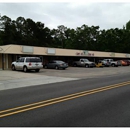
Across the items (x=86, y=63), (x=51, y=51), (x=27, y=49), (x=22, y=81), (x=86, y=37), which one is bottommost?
(x=22, y=81)

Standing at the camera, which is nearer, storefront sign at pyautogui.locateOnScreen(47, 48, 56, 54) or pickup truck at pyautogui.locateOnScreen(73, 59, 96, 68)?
storefront sign at pyautogui.locateOnScreen(47, 48, 56, 54)

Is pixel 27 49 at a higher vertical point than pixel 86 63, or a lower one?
higher

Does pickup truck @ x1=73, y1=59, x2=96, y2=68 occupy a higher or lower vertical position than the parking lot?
higher

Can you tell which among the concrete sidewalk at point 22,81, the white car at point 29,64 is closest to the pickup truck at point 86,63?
the white car at point 29,64

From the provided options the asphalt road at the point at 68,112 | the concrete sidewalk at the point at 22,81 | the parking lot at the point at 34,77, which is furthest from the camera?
the parking lot at the point at 34,77

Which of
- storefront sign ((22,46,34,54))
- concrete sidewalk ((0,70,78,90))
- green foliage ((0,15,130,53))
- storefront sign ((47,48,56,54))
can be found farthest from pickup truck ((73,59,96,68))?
green foliage ((0,15,130,53))

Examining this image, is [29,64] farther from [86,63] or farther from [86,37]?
[86,37]

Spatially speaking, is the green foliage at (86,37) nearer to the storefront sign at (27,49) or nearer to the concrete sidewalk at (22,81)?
the storefront sign at (27,49)

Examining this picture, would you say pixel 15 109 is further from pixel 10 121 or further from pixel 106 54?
pixel 106 54

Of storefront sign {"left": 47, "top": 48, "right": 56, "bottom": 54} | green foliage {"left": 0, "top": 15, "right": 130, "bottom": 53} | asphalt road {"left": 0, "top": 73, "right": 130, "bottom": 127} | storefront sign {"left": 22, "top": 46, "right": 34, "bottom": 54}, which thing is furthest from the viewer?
green foliage {"left": 0, "top": 15, "right": 130, "bottom": 53}

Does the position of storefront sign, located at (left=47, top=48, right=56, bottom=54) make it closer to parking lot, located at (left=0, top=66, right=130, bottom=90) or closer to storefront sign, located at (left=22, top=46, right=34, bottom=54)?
storefront sign, located at (left=22, top=46, right=34, bottom=54)

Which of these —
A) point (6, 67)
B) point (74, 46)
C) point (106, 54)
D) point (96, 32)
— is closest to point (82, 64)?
point (106, 54)

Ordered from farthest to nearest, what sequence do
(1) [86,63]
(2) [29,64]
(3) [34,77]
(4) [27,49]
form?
(1) [86,63] < (4) [27,49] < (2) [29,64] < (3) [34,77]

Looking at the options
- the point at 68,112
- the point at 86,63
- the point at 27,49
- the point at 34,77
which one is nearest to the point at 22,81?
the point at 34,77
